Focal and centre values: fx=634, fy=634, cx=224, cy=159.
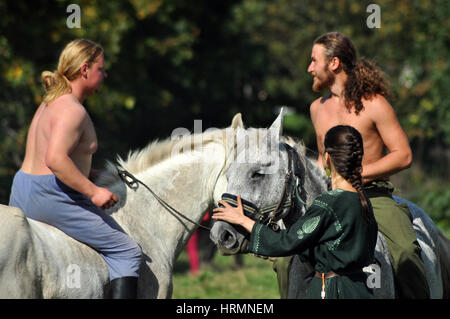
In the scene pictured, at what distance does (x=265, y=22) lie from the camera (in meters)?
24.9

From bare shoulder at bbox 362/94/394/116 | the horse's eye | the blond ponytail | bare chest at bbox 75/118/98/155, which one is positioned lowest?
the horse's eye

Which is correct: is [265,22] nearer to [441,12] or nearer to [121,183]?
[441,12]

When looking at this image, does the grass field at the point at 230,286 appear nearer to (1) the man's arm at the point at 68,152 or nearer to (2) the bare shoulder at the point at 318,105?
(2) the bare shoulder at the point at 318,105

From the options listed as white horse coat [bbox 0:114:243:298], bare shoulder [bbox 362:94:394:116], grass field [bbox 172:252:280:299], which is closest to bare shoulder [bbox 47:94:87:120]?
white horse coat [bbox 0:114:243:298]

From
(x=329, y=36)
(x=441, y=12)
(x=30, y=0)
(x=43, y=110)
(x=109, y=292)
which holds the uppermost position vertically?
(x=441, y=12)

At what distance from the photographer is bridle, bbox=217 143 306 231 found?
392cm

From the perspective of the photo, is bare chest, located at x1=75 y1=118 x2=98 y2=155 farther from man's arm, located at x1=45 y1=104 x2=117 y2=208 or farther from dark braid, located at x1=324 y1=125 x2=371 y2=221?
dark braid, located at x1=324 y1=125 x2=371 y2=221

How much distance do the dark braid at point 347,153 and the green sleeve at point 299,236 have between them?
0.72 feet

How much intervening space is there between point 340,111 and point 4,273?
2.45 meters

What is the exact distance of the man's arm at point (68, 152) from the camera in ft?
12.3

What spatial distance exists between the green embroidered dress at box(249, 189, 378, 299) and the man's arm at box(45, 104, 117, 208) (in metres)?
1.21

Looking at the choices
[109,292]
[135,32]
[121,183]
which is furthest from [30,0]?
[109,292]

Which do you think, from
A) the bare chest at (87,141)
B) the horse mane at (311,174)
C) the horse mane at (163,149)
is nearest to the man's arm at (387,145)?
the horse mane at (311,174)

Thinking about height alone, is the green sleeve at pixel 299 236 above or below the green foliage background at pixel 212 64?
below
